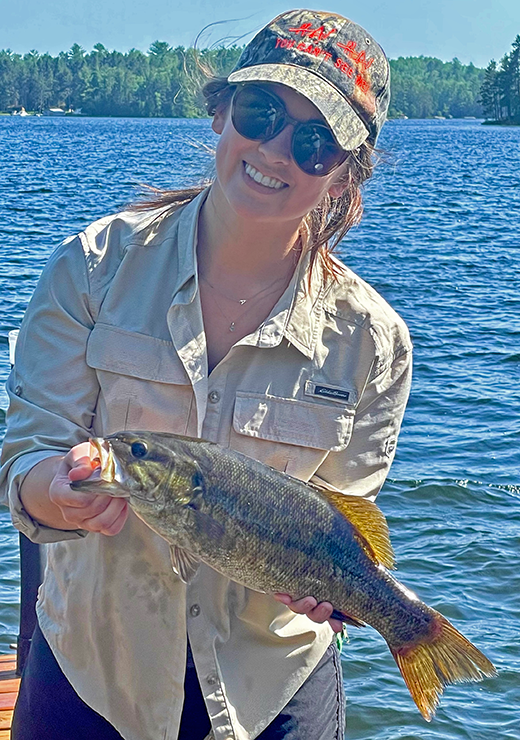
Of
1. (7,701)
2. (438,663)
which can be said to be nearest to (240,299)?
(438,663)

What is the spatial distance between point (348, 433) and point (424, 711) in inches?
33.6

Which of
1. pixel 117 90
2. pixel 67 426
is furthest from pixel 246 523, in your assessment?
pixel 117 90

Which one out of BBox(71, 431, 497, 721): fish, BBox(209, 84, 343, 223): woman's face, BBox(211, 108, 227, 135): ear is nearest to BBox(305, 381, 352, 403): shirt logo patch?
BBox(71, 431, 497, 721): fish

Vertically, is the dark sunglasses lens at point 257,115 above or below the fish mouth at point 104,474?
above

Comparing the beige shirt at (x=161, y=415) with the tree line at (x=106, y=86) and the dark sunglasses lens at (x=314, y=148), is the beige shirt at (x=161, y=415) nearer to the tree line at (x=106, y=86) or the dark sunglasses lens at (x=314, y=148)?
the dark sunglasses lens at (x=314, y=148)

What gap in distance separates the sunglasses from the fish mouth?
3.24ft

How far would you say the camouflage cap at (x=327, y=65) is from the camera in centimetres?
291

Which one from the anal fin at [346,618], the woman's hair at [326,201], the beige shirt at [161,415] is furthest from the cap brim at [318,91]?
the anal fin at [346,618]

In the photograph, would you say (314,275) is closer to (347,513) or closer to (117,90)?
(347,513)

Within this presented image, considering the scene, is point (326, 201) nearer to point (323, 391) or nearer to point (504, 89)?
point (323, 391)

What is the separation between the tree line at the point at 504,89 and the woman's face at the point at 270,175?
15180cm

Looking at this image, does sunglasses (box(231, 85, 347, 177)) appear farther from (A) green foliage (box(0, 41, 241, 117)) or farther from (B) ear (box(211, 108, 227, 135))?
(A) green foliage (box(0, 41, 241, 117))

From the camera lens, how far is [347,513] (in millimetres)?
2996

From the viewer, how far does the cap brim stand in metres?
2.89
